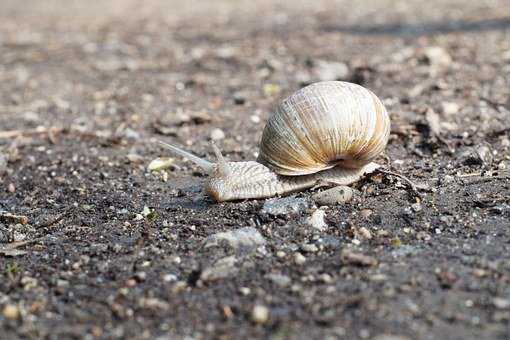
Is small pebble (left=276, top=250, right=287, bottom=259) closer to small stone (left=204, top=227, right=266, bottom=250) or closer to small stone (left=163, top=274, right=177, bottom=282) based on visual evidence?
small stone (left=204, top=227, right=266, bottom=250)

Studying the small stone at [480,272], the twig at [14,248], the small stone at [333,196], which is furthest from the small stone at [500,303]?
the twig at [14,248]

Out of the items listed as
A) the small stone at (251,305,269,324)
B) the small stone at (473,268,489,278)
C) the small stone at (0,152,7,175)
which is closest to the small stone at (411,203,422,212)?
the small stone at (473,268,489,278)

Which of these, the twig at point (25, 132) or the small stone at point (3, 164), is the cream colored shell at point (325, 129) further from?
the twig at point (25, 132)

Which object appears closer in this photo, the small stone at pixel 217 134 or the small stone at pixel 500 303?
the small stone at pixel 500 303

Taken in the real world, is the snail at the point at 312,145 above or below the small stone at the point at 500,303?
above

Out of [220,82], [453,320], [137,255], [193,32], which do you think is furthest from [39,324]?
[193,32]

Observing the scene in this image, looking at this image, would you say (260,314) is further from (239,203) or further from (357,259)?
(239,203)

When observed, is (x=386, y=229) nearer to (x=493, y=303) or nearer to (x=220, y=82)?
(x=493, y=303)
